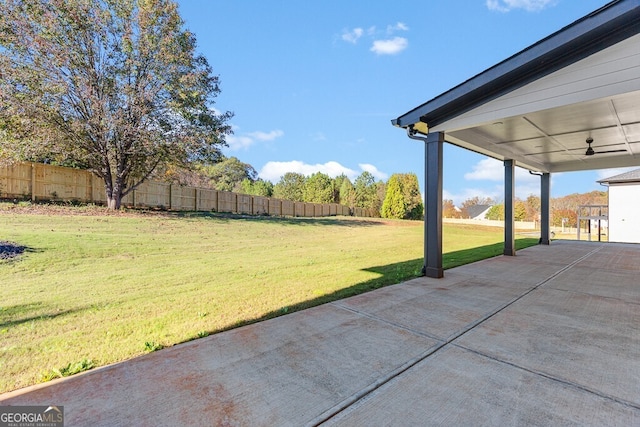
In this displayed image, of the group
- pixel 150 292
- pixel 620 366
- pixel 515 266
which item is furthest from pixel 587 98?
pixel 150 292

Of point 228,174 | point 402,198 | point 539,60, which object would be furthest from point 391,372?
point 228,174

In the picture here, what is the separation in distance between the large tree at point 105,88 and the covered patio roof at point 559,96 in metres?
10.9

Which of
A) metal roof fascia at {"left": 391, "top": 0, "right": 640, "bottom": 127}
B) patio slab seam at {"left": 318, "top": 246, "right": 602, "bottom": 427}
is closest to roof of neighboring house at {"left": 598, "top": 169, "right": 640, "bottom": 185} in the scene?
metal roof fascia at {"left": 391, "top": 0, "right": 640, "bottom": 127}

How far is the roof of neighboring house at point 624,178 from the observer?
14.9 meters

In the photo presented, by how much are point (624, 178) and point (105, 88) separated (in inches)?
996

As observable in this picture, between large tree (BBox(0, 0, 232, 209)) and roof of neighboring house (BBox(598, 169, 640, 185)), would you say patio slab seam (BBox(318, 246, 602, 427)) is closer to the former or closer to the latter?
large tree (BBox(0, 0, 232, 209))

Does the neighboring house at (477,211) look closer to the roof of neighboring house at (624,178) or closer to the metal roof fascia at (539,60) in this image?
the roof of neighboring house at (624,178)

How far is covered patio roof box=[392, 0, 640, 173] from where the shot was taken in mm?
3559

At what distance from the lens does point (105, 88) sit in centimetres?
1135

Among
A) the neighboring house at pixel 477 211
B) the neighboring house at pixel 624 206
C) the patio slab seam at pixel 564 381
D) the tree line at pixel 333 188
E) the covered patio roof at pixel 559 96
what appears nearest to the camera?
the patio slab seam at pixel 564 381

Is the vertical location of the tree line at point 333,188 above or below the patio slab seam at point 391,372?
above

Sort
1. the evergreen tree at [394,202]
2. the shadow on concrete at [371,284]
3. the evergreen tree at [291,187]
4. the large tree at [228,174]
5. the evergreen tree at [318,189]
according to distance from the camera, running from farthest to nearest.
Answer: the evergreen tree at [291,187] < the large tree at [228,174] < the evergreen tree at [318,189] < the evergreen tree at [394,202] < the shadow on concrete at [371,284]

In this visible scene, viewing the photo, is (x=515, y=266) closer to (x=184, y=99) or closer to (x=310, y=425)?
(x=310, y=425)

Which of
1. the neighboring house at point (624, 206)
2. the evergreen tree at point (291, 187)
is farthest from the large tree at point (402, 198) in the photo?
the neighboring house at point (624, 206)
